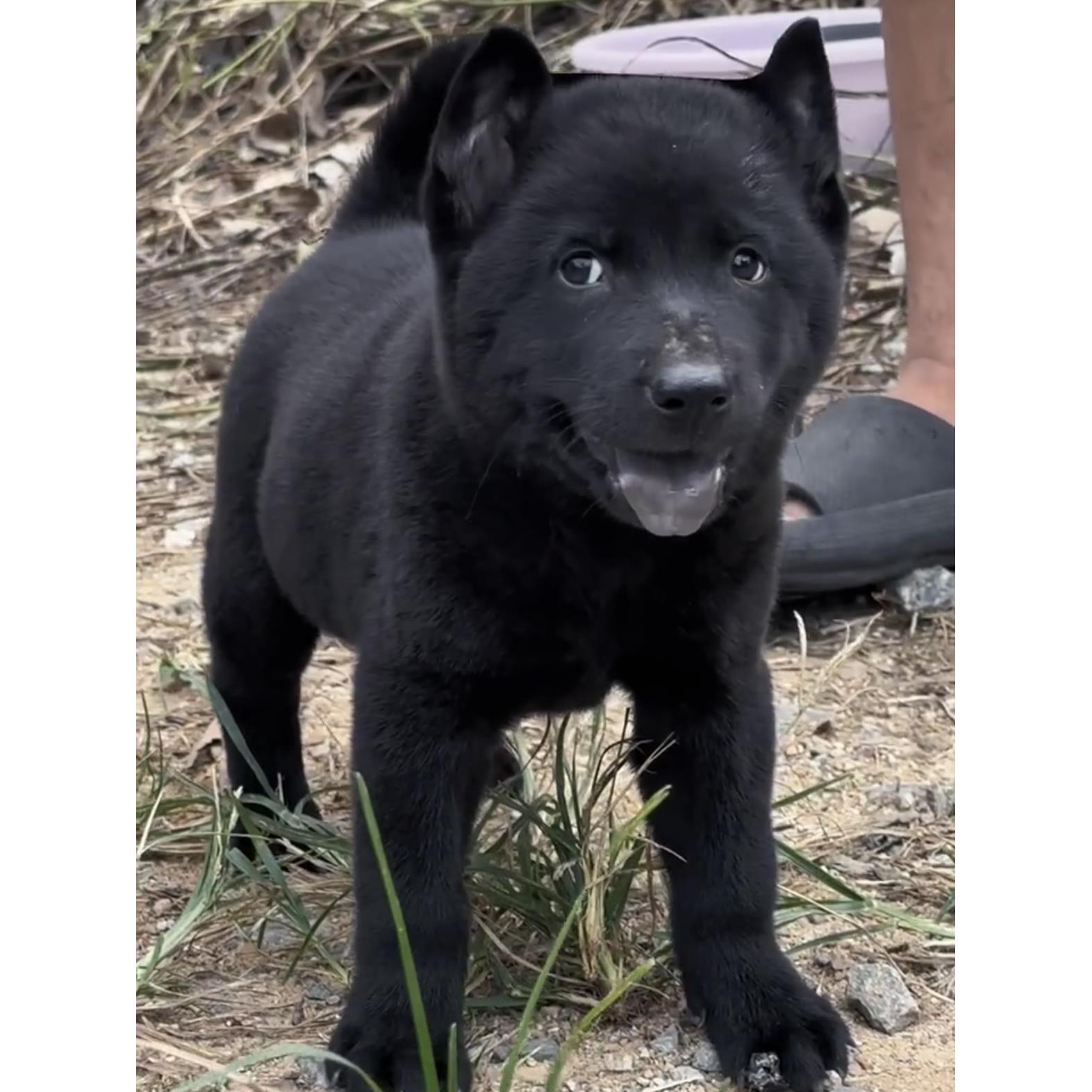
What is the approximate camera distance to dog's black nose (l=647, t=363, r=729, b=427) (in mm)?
1967

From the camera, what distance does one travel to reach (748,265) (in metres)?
2.15

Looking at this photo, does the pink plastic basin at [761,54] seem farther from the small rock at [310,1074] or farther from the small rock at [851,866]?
the small rock at [310,1074]

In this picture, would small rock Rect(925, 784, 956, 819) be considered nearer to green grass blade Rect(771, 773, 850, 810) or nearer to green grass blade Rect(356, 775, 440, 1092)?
green grass blade Rect(771, 773, 850, 810)

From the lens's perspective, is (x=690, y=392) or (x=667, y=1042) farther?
(x=667, y=1042)

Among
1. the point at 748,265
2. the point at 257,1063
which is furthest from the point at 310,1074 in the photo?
the point at 748,265

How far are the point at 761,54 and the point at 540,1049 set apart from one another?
312cm

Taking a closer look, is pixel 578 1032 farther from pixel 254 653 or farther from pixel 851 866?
pixel 254 653

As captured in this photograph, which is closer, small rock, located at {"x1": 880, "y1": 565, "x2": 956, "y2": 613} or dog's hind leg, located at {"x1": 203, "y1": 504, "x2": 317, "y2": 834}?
dog's hind leg, located at {"x1": 203, "y1": 504, "x2": 317, "y2": 834}

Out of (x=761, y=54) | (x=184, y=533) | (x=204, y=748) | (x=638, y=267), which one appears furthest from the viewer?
(x=761, y=54)

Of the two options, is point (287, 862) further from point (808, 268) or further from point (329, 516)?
point (808, 268)

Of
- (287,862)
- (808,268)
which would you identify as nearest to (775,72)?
(808,268)

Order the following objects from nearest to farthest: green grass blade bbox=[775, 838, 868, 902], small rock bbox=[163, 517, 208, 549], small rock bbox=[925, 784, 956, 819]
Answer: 1. green grass blade bbox=[775, 838, 868, 902]
2. small rock bbox=[925, 784, 956, 819]
3. small rock bbox=[163, 517, 208, 549]

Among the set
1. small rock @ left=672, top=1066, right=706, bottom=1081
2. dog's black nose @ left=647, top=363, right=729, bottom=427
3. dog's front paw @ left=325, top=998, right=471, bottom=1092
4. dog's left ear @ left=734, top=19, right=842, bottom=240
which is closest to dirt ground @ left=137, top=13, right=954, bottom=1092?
small rock @ left=672, top=1066, right=706, bottom=1081

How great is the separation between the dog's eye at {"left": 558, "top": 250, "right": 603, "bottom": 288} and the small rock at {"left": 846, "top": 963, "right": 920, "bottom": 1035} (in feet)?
3.67
